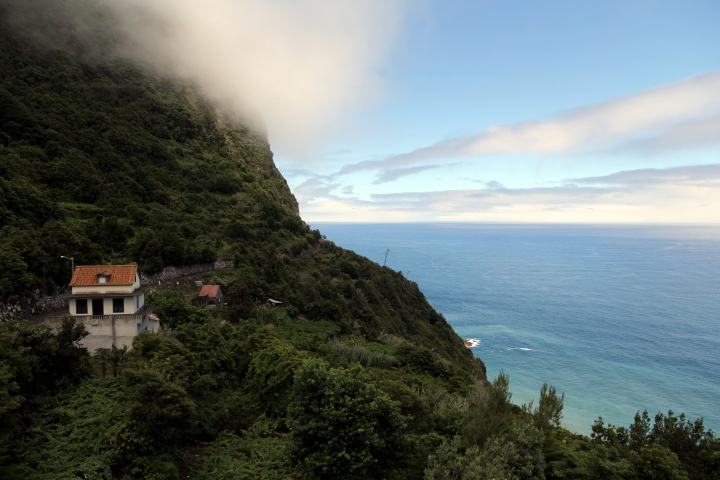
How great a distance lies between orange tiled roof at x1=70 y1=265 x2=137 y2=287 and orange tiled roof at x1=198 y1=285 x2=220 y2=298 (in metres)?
10.1

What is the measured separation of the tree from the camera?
12156mm

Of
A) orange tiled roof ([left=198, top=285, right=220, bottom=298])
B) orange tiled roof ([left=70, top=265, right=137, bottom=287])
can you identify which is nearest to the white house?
orange tiled roof ([left=70, top=265, right=137, bottom=287])

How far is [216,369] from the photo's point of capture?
1861 cm

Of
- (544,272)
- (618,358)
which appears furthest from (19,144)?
(544,272)

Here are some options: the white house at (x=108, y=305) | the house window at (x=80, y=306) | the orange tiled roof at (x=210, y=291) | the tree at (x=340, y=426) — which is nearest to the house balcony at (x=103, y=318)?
the white house at (x=108, y=305)

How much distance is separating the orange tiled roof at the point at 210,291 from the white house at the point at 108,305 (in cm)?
957

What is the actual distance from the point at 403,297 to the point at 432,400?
39575 millimetres

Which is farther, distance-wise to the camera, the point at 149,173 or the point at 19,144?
the point at 149,173

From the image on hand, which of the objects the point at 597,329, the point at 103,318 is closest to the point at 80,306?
the point at 103,318

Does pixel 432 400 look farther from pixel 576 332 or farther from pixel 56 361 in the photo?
pixel 576 332

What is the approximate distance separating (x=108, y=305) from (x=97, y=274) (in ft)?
4.99

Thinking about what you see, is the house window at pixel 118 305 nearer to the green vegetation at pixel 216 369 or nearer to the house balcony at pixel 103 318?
the house balcony at pixel 103 318

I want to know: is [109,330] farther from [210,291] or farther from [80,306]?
[210,291]

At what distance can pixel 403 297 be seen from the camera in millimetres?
59469
